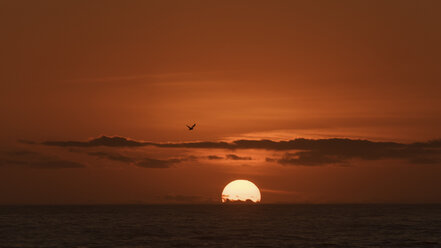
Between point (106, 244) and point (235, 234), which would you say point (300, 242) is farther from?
point (106, 244)

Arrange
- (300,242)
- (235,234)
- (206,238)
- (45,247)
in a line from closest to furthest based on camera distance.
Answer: (45,247) → (300,242) → (206,238) → (235,234)

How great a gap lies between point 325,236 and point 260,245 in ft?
60.9

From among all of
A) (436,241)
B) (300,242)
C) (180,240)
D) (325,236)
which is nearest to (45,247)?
(180,240)

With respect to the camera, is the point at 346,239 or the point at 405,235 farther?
the point at 405,235

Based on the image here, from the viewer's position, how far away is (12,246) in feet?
265

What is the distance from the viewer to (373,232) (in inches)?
4114

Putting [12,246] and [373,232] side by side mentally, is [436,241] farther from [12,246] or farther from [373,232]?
[12,246]

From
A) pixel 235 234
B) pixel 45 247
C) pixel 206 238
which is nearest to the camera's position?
pixel 45 247

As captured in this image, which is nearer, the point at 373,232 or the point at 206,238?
the point at 206,238

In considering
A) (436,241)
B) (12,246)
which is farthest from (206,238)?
(436,241)

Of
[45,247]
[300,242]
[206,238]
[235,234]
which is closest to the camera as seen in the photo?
[45,247]

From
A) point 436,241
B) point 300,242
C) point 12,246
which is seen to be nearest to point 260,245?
point 300,242

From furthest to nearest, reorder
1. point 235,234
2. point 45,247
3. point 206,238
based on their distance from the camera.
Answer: point 235,234
point 206,238
point 45,247

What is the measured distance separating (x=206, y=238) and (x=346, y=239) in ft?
73.1
